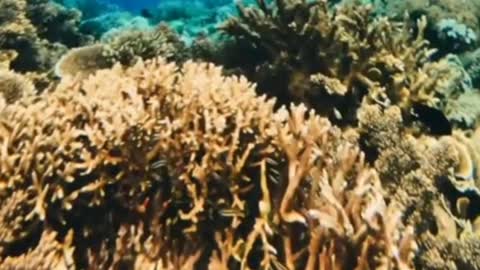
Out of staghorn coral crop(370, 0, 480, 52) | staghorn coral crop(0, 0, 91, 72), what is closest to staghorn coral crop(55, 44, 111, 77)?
staghorn coral crop(0, 0, 91, 72)

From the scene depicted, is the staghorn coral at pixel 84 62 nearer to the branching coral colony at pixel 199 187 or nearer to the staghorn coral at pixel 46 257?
the branching coral colony at pixel 199 187

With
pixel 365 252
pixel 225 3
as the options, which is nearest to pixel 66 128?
pixel 365 252

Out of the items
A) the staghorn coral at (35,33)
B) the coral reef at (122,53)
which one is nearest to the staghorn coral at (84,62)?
the coral reef at (122,53)

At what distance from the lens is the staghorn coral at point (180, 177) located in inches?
101

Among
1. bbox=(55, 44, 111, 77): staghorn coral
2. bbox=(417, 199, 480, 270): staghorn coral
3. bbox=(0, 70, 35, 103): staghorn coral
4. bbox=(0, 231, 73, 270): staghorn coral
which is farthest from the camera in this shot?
bbox=(55, 44, 111, 77): staghorn coral

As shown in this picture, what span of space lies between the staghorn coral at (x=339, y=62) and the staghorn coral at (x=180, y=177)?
1.01m

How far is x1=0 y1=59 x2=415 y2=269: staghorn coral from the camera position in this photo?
2564 millimetres

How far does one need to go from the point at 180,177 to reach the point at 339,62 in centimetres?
171

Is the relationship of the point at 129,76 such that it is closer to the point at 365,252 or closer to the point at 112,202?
the point at 112,202

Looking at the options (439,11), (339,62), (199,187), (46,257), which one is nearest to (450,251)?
(199,187)

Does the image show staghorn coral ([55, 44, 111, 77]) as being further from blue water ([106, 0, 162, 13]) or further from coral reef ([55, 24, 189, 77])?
blue water ([106, 0, 162, 13])

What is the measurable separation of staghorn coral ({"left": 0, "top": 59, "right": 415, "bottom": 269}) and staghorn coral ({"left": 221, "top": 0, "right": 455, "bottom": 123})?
3.31ft

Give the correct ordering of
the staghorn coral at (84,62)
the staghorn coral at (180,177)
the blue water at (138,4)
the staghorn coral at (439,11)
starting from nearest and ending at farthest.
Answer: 1. the staghorn coral at (180,177)
2. the staghorn coral at (84,62)
3. the staghorn coral at (439,11)
4. the blue water at (138,4)

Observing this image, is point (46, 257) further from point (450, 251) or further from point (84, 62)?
point (84, 62)
